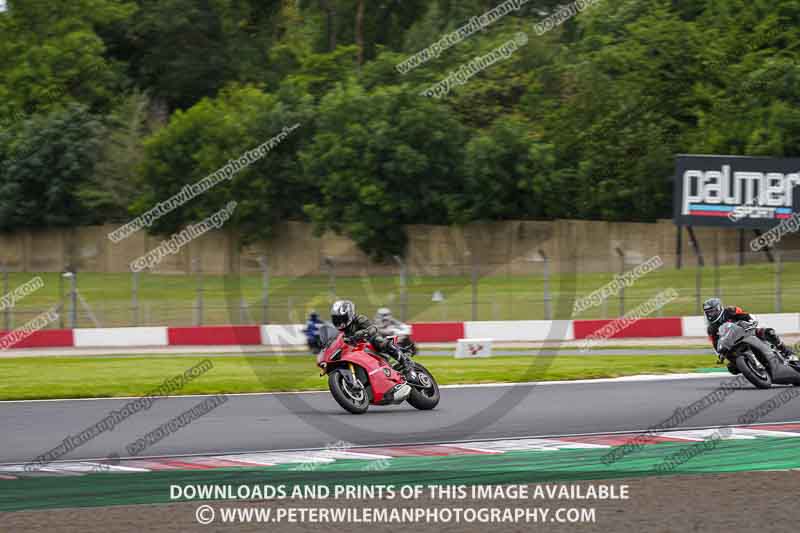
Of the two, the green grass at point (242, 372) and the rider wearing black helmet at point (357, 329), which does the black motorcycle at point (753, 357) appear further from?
the rider wearing black helmet at point (357, 329)

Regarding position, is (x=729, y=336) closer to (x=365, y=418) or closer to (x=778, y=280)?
(x=365, y=418)

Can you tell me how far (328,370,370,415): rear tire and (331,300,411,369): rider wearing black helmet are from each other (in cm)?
46

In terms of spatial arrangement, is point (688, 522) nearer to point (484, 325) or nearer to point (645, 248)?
point (484, 325)

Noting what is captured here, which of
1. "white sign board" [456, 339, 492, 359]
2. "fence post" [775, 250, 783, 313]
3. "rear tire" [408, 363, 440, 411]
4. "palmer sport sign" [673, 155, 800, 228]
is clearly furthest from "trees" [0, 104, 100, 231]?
"rear tire" [408, 363, 440, 411]

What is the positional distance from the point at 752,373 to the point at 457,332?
1348 cm

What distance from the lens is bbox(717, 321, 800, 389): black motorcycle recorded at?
55.4ft

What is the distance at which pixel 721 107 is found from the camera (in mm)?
45562

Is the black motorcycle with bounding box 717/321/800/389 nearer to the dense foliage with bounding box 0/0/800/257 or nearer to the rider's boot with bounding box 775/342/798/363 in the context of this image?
the rider's boot with bounding box 775/342/798/363

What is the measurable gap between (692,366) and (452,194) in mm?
26510

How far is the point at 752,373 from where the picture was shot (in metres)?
17.0

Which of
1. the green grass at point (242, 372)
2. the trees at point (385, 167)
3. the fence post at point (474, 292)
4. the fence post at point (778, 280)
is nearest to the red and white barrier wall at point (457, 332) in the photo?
the fence post at point (474, 292)

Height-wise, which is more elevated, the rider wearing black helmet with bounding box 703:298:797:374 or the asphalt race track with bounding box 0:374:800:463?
the rider wearing black helmet with bounding box 703:298:797:374

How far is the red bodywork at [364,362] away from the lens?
14672mm

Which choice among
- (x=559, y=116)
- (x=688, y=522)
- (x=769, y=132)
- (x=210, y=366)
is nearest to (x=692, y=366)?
(x=210, y=366)
